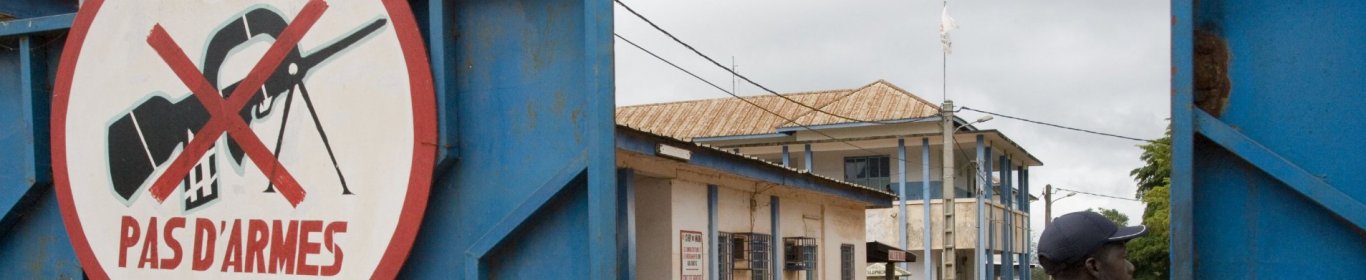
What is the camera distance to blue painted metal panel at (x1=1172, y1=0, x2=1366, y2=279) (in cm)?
291

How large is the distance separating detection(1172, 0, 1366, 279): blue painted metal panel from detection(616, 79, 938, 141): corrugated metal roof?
84.0 feet

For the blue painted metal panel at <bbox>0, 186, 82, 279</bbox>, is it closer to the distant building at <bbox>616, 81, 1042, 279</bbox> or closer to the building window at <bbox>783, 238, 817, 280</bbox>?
the building window at <bbox>783, 238, 817, 280</bbox>

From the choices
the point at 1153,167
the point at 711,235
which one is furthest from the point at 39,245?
the point at 1153,167

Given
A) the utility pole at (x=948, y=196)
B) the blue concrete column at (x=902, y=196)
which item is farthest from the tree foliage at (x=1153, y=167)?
the utility pole at (x=948, y=196)

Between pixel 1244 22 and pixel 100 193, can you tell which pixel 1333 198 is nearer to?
pixel 1244 22

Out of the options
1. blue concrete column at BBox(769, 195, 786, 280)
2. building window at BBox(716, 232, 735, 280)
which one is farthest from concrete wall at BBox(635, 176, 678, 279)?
blue concrete column at BBox(769, 195, 786, 280)

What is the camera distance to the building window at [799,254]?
15.5 metres

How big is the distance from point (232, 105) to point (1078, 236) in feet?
8.80

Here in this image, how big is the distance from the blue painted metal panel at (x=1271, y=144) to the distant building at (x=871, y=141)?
25.0 meters

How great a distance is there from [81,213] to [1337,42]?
3959 millimetres

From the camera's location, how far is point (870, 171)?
30.0 m

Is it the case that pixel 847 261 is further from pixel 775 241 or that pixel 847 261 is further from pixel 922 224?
pixel 922 224

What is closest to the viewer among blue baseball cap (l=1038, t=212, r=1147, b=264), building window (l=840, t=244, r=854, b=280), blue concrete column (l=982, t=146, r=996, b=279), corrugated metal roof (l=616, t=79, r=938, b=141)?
blue baseball cap (l=1038, t=212, r=1147, b=264)

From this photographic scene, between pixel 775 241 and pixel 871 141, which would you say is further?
pixel 871 141
